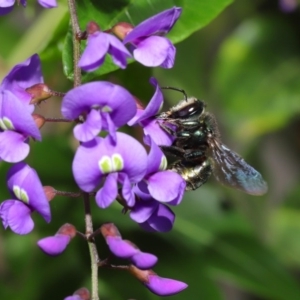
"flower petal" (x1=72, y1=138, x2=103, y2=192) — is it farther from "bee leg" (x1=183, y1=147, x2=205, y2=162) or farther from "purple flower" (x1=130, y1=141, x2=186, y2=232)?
"bee leg" (x1=183, y1=147, x2=205, y2=162)

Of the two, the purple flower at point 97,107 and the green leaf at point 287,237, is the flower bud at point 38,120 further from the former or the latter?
the green leaf at point 287,237

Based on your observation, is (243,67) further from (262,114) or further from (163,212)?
(163,212)

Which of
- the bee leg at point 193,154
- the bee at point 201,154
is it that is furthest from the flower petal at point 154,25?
the bee leg at point 193,154

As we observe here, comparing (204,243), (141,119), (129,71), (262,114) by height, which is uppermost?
(141,119)

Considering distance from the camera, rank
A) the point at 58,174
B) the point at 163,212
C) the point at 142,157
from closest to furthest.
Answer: the point at 142,157 < the point at 163,212 < the point at 58,174

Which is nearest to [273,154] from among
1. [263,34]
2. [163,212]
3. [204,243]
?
[263,34]

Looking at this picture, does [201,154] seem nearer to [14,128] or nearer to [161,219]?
[161,219]

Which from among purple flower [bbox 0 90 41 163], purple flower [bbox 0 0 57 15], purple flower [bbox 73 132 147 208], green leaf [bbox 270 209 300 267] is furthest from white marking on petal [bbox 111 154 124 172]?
green leaf [bbox 270 209 300 267]
